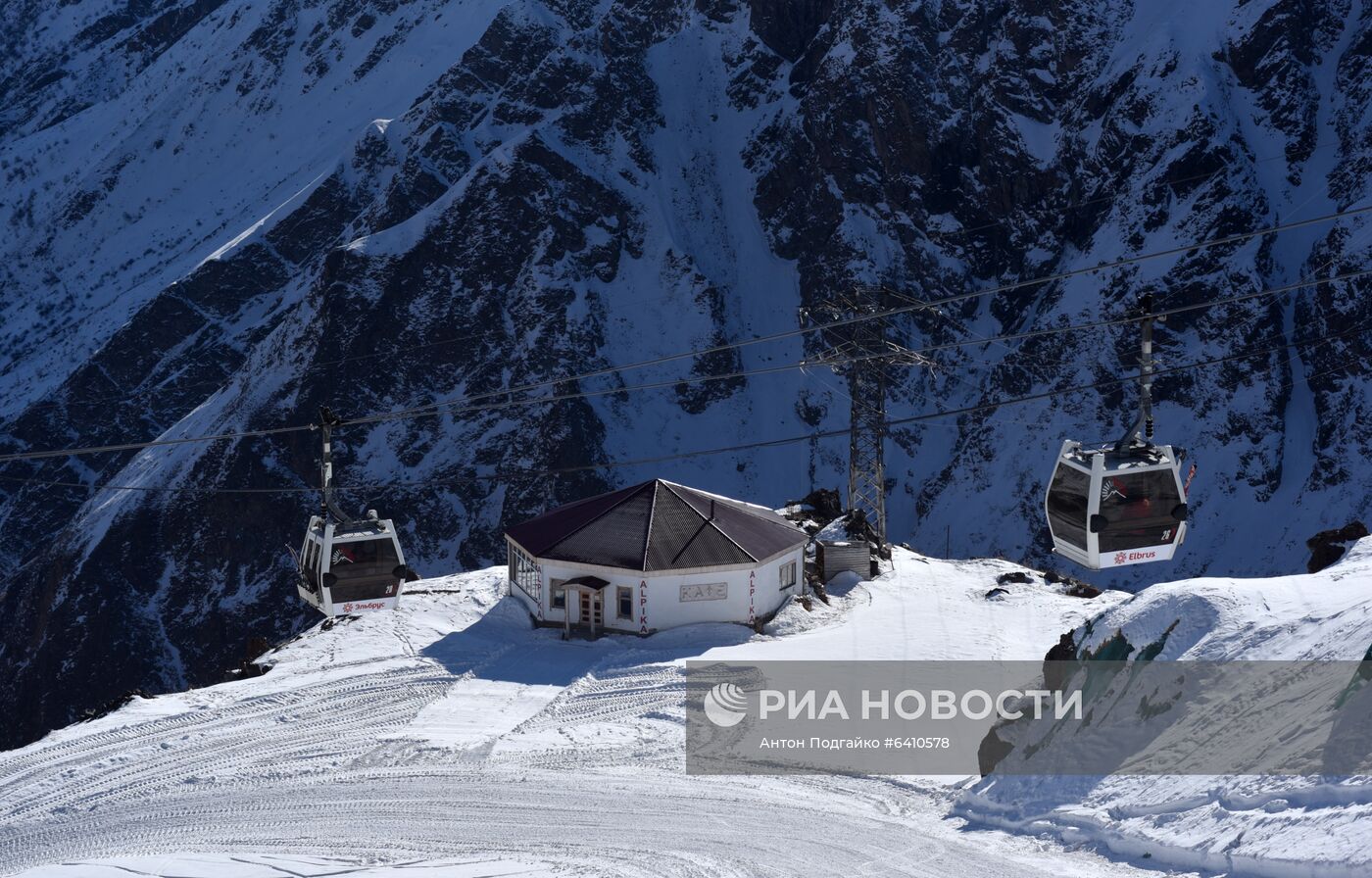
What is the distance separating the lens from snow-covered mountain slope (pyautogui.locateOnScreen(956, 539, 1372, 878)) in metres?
16.5

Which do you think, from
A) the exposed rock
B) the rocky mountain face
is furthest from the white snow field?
the rocky mountain face

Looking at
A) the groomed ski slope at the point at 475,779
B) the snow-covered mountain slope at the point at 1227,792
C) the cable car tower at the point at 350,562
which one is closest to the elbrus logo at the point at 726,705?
the groomed ski slope at the point at 475,779

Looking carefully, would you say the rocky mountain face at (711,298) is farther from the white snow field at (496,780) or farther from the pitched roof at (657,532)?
the white snow field at (496,780)

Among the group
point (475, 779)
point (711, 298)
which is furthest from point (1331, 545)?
point (711, 298)

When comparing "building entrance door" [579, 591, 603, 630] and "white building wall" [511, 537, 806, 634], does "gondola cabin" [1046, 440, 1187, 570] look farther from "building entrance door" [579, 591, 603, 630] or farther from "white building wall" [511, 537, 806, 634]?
"building entrance door" [579, 591, 603, 630]

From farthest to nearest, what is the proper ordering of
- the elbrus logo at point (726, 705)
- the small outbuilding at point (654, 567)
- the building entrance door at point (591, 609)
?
the building entrance door at point (591, 609) → the small outbuilding at point (654, 567) → the elbrus logo at point (726, 705)

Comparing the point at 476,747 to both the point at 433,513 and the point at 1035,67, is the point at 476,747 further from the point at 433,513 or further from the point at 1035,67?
the point at 1035,67

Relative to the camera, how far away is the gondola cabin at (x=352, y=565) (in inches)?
916

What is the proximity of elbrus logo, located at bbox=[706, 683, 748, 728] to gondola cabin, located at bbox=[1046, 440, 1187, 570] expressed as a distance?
8421mm

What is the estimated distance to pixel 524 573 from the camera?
35.7 meters

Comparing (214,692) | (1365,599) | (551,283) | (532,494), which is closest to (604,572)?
(214,692)

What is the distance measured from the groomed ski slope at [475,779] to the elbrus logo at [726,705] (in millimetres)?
894

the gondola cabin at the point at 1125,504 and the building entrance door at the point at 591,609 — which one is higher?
the gondola cabin at the point at 1125,504

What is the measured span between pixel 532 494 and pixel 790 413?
1841 centimetres
